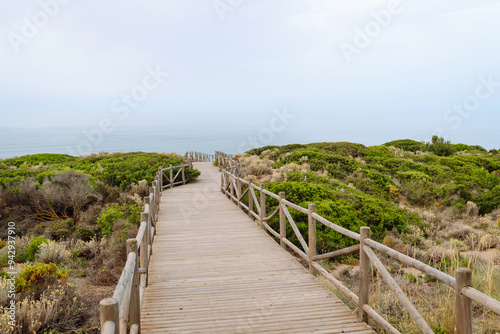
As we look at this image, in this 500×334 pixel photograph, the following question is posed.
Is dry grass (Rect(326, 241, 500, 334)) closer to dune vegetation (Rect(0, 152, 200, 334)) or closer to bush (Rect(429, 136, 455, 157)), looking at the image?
dune vegetation (Rect(0, 152, 200, 334))

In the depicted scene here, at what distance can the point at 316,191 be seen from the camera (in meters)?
11.3

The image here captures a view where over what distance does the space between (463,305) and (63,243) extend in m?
9.01

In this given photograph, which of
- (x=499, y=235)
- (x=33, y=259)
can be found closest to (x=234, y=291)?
(x=33, y=259)

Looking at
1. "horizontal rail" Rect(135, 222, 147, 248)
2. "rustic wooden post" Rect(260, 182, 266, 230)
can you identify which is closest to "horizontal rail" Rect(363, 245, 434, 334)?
"horizontal rail" Rect(135, 222, 147, 248)

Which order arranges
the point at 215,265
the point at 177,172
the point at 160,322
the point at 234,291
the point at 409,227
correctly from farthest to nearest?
the point at 177,172 < the point at 409,227 < the point at 215,265 < the point at 234,291 < the point at 160,322

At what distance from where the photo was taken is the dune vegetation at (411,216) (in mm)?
5328

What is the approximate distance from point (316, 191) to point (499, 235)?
4.87 m

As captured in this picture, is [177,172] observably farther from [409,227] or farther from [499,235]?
[499,235]

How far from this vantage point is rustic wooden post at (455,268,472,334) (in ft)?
9.20

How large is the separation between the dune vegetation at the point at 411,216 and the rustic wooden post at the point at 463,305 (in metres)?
1.33

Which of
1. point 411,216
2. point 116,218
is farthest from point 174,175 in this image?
point 411,216

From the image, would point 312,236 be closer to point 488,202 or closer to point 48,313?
point 48,313

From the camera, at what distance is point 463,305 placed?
282 cm

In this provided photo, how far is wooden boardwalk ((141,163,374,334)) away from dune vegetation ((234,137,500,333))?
2.86ft
